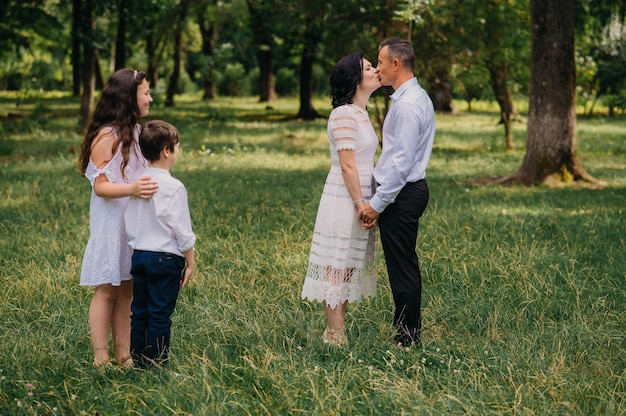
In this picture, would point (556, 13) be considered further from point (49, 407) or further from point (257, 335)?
point (49, 407)

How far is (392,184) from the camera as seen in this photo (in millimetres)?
4770

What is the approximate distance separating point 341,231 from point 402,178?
54 cm

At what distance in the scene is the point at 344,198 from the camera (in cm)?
500

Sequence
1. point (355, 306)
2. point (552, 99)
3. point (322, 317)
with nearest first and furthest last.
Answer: point (322, 317) < point (355, 306) < point (552, 99)

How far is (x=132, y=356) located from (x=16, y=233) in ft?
14.6

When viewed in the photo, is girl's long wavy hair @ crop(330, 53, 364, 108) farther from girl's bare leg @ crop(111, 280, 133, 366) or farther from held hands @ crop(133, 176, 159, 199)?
girl's bare leg @ crop(111, 280, 133, 366)

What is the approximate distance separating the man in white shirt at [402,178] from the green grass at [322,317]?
37 cm

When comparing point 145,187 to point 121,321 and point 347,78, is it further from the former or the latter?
point 347,78

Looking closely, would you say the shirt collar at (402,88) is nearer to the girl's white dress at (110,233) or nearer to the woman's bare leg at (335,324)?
the woman's bare leg at (335,324)

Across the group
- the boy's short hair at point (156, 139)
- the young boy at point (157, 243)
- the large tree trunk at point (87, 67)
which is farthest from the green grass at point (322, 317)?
the large tree trunk at point (87, 67)

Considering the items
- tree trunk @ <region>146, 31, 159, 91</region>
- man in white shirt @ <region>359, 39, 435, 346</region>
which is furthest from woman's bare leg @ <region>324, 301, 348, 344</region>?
tree trunk @ <region>146, 31, 159, 91</region>

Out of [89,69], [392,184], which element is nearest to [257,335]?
[392,184]

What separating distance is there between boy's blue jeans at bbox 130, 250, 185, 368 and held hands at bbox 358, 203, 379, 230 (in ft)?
3.81

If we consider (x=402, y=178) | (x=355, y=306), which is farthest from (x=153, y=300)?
(x=355, y=306)
